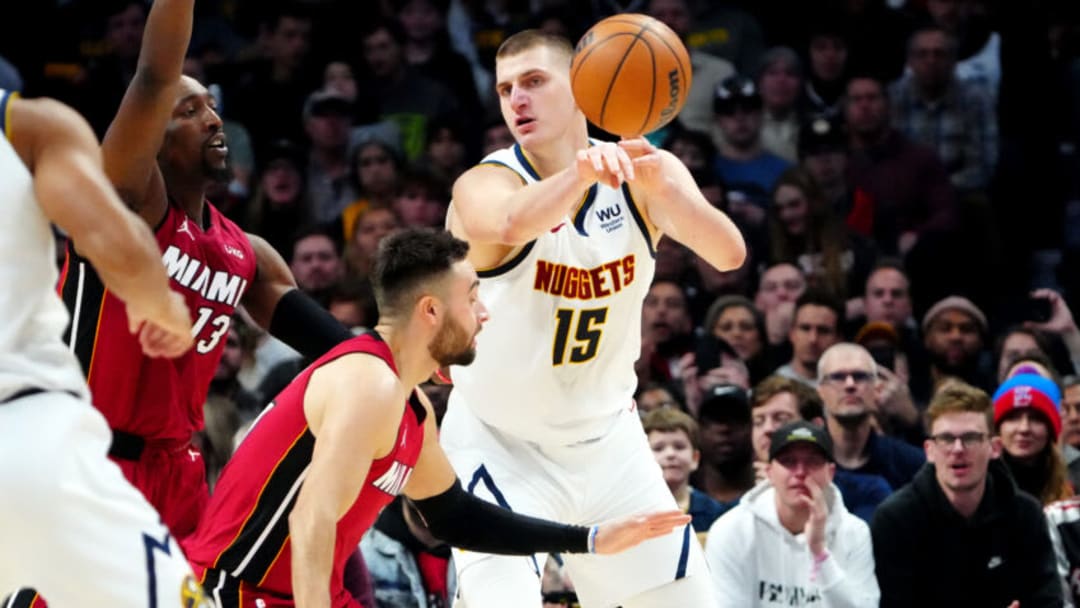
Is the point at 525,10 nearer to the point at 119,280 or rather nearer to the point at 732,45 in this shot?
the point at 732,45

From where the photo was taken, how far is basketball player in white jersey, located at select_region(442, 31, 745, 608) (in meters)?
6.08

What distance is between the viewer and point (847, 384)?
8930mm

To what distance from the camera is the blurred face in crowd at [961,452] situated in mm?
8039

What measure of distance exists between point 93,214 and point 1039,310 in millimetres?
7389

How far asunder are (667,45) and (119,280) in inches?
98.3

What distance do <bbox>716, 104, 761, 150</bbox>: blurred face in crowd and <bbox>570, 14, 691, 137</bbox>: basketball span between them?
19.5ft

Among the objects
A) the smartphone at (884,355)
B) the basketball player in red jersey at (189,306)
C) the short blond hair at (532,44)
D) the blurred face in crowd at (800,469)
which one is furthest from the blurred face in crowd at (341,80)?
the basketball player in red jersey at (189,306)

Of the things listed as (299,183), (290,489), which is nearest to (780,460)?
(290,489)

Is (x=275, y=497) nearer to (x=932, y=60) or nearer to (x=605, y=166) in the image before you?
(x=605, y=166)

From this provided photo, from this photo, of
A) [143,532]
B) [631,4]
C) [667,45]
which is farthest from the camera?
[631,4]

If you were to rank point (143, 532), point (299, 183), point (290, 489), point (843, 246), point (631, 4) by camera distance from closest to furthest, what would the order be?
point (143, 532), point (290, 489), point (843, 246), point (299, 183), point (631, 4)

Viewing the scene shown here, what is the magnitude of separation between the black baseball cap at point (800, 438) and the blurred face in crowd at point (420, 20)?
605 cm

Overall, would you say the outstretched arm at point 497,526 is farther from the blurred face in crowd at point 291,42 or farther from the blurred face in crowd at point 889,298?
the blurred face in crowd at point 291,42

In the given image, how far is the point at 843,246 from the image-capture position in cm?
1106
